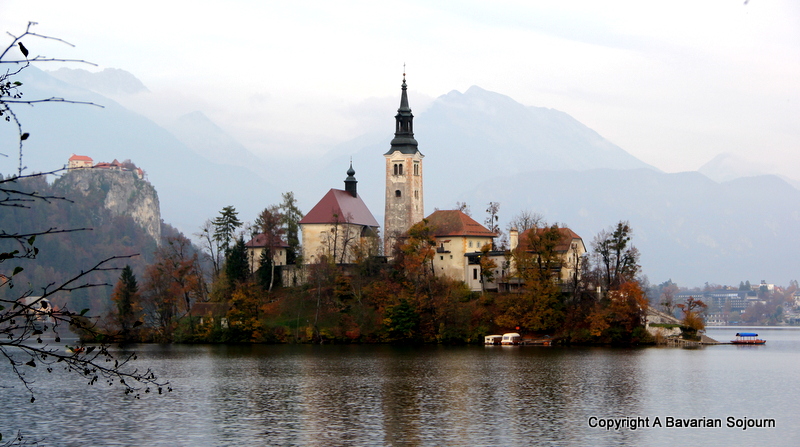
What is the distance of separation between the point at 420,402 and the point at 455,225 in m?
58.4

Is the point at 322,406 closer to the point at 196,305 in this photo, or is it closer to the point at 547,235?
the point at 547,235

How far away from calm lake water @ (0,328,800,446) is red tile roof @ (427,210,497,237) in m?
30.0

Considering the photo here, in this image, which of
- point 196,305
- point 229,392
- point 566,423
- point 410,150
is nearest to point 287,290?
point 196,305

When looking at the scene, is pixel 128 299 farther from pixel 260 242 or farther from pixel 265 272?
pixel 260 242

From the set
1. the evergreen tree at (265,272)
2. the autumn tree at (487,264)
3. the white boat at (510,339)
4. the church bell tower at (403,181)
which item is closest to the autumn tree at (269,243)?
the evergreen tree at (265,272)

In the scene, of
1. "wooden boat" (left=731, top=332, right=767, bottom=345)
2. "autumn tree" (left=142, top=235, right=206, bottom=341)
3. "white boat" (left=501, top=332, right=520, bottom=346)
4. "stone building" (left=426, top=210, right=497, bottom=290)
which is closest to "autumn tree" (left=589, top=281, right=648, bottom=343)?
"white boat" (left=501, top=332, right=520, bottom=346)

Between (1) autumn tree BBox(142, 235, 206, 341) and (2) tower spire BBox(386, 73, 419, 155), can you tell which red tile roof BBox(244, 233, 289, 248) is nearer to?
(1) autumn tree BBox(142, 235, 206, 341)

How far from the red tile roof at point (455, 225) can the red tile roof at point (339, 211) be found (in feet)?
40.1

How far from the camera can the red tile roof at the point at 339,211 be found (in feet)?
353

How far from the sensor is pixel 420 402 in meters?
41.5

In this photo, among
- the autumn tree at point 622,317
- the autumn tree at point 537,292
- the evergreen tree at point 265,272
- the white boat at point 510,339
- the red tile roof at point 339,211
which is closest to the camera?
the autumn tree at point 622,317

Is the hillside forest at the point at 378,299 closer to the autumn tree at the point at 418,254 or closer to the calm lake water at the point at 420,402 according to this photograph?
the autumn tree at the point at 418,254

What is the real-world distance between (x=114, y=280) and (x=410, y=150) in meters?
108

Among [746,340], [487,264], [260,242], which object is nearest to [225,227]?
[260,242]
